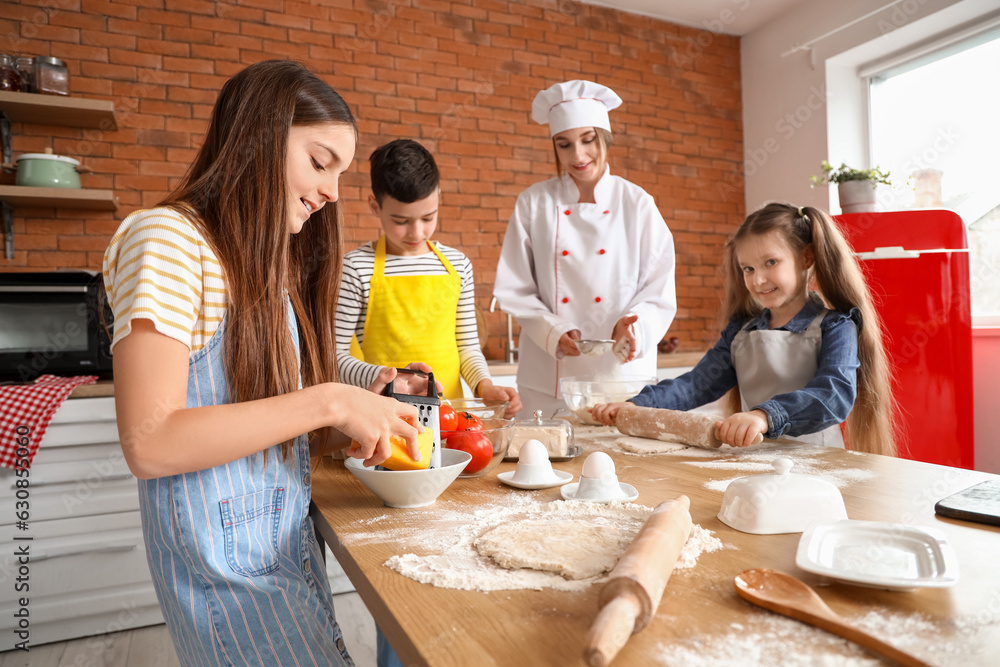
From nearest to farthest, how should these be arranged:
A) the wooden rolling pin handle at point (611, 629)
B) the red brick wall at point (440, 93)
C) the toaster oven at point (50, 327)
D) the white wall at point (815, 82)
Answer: the wooden rolling pin handle at point (611, 629) → the toaster oven at point (50, 327) → the red brick wall at point (440, 93) → the white wall at point (815, 82)

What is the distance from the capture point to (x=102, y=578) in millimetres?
2336

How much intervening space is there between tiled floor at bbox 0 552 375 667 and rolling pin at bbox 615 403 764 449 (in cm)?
128

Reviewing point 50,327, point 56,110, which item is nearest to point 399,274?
point 50,327

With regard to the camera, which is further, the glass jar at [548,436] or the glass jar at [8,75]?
the glass jar at [8,75]

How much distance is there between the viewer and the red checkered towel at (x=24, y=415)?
2.18 m

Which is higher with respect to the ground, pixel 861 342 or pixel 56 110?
pixel 56 110

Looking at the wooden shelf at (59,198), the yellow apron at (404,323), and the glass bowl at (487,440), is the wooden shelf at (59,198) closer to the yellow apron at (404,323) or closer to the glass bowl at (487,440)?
the yellow apron at (404,323)

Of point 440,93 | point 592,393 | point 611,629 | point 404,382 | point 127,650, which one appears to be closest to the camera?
point 611,629

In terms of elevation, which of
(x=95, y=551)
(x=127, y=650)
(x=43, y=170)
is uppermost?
(x=43, y=170)

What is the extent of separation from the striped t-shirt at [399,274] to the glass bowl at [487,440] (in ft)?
2.17

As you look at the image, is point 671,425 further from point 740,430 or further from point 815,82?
point 815,82

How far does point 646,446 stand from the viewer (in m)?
1.37

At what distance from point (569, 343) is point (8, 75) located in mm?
2628

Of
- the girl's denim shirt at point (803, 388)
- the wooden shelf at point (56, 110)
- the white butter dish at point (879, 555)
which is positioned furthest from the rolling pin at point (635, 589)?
the wooden shelf at point (56, 110)
